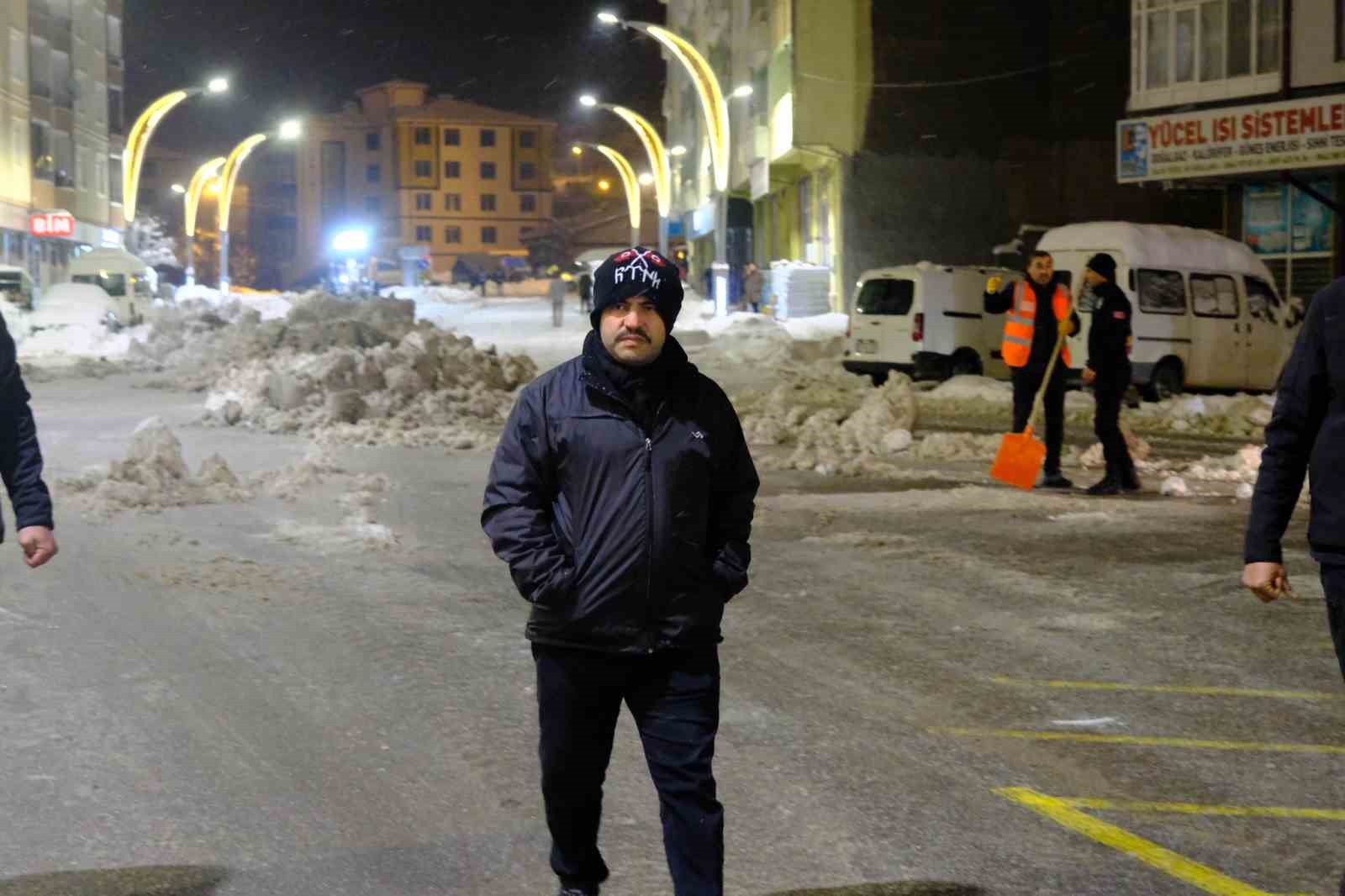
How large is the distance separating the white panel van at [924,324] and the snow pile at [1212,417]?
5.27m

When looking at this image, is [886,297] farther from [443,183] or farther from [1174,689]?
[443,183]

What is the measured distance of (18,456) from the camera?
4793 millimetres

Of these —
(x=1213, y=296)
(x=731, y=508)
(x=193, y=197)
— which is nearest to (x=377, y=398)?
(x=1213, y=296)

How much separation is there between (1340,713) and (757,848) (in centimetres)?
284

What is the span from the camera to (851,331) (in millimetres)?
26438

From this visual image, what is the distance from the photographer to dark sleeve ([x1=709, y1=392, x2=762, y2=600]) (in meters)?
4.01

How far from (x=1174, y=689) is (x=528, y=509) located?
3920 mm

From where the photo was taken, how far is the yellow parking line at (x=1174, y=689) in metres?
6.82

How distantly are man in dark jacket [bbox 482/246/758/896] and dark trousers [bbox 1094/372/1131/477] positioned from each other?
9.40 metres

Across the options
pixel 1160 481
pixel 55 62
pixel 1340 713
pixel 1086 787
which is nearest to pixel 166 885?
pixel 1086 787

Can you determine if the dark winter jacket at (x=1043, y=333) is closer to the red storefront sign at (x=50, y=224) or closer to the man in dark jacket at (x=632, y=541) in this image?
the man in dark jacket at (x=632, y=541)

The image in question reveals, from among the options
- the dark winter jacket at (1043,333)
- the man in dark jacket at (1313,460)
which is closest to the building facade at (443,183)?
the dark winter jacket at (1043,333)

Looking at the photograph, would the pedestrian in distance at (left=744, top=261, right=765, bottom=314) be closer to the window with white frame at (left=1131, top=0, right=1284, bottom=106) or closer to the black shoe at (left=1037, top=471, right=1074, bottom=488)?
the window with white frame at (left=1131, top=0, right=1284, bottom=106)

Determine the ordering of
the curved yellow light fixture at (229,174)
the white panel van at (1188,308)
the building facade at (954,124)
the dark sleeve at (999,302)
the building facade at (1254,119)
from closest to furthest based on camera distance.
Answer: the dark sleeve at (999,302) → the white panel van at (1188,308) → the building facade at (1254,119) → the building facade at (954,124) → the curved yellow light fixture at (229,174)
